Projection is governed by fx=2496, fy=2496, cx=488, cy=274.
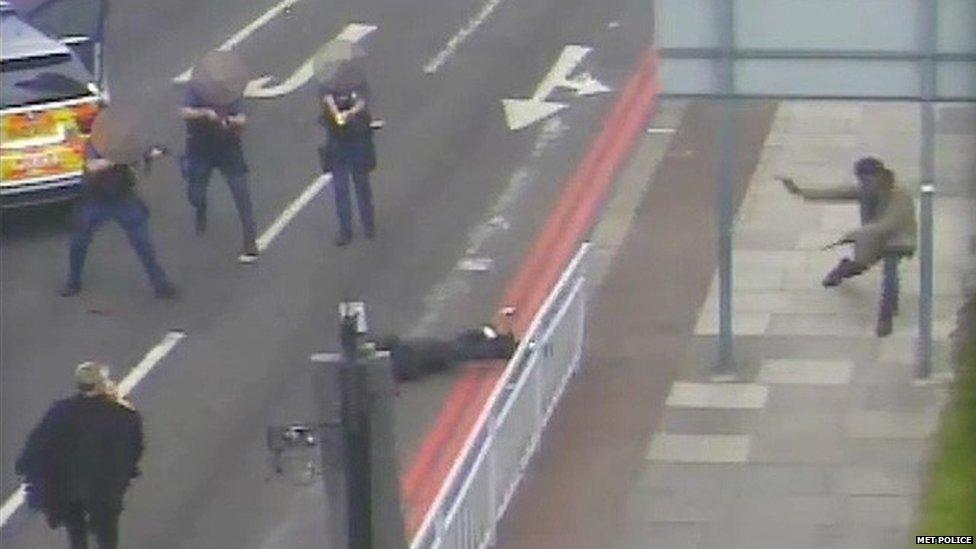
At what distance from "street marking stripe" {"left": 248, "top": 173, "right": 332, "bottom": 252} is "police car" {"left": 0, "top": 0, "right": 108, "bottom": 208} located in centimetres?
147

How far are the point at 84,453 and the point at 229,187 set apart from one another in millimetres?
6213

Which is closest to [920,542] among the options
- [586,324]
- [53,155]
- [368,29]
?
[586,324]

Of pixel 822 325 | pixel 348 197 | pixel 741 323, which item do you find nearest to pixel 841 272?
pixel 822 325

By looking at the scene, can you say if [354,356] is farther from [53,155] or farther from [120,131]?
[120,131]

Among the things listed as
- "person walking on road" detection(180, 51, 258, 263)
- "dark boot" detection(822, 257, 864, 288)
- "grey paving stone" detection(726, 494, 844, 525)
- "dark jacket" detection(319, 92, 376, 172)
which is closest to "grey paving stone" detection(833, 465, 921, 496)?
"grey paving stone" detection(726, 494, 844, 525)

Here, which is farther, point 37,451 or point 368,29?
point 368,29

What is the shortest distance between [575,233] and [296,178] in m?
2.36

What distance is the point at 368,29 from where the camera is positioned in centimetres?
2353

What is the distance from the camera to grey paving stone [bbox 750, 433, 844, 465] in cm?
1391

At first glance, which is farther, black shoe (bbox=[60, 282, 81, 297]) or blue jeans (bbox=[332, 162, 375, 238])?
blue jeans (bbox=[332, 162, 375, 238])

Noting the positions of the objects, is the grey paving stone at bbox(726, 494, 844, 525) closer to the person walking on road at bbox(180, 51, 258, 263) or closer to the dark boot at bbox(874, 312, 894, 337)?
the dark boot at bbox(874, 312, 894, 337)

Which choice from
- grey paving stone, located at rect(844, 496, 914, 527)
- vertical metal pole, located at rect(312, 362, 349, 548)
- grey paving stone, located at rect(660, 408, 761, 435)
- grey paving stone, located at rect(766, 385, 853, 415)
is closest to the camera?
vertical metal pole, located at rect(312, 362, 349, 548)

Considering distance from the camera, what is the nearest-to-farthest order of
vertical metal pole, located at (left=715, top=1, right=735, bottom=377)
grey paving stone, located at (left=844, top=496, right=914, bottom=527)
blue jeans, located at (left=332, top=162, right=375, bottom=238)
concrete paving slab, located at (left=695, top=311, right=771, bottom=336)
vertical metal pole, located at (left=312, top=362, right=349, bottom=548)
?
1. vertical metal pole, located at (left=312, top=362, right=349, bottom=548)
2. grey paving stone, located at (left=844, top=496, right=914, bottom=527)
3. vertical metal pole, located at (left=715, top=1, right=735, bottom=377)
4. concrete paving slab, located at (left=695, top=311, right=771, bottom=336)
5. blue jeans, located at (left=332, top=162, right=375, bottom=238)

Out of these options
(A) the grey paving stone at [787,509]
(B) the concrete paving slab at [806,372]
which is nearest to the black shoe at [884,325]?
(B) the concrete paving slab at [806,372]
